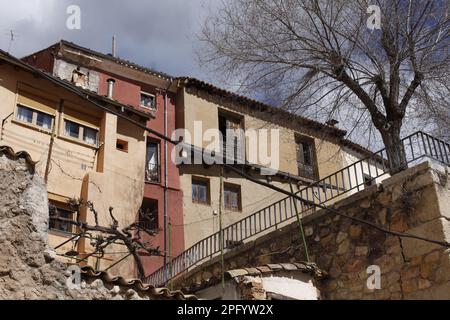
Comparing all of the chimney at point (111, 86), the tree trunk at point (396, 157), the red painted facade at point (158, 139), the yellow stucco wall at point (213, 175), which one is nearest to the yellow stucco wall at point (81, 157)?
the red painted facade at point (158, 139)

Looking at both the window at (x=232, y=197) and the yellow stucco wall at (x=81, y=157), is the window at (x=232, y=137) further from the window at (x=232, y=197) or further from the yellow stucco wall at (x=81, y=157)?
the yellow stucco wall at (x=81, y=157)

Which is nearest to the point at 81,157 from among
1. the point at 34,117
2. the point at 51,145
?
the point at 51,145

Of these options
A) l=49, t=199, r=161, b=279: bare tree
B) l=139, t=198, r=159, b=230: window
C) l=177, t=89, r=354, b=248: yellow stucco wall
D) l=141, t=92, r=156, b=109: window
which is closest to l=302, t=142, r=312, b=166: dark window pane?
l=177, t=89, r=354, b=248: yellow stucco wall

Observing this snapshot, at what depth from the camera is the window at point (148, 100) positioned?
19.7 metres

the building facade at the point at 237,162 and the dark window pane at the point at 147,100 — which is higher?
the dark window pane at the point at 147,100

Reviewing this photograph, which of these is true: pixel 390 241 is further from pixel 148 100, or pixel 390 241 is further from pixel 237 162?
pixel 148 100

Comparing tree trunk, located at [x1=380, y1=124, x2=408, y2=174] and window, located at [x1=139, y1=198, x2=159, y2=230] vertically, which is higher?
window, located at [x1=139, y1=198, x2=159, y2=230]

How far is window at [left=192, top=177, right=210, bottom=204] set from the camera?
18922 mm

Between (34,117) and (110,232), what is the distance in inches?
182

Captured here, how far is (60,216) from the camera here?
562 inches

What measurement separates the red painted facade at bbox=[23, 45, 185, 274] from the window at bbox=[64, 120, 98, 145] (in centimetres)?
204

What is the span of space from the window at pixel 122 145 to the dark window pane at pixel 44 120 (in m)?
2.44

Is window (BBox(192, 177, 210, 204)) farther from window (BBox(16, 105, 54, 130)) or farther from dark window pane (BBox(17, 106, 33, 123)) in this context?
dark window pane (BBox(17, 106, 33, 123))

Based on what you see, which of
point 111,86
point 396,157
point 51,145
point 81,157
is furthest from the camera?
point 111,86
